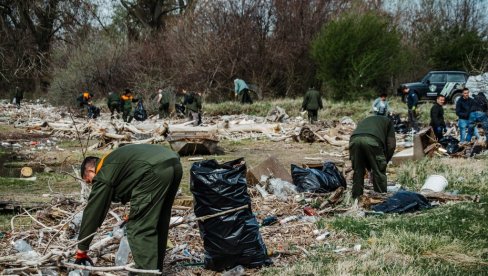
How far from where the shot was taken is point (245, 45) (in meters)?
32.8

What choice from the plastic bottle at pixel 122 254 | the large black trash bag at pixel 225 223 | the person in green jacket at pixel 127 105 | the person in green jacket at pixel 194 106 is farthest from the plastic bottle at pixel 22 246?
the person in green jacket at pixel 127 105

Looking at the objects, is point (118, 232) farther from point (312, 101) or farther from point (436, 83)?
point (436, 83)

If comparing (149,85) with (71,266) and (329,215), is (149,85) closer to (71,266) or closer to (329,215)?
(329,215)

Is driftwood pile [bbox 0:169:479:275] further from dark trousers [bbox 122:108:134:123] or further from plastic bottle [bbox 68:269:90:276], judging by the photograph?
dark trousers [bbox 122:108:134:123]

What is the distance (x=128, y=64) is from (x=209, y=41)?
7689mm

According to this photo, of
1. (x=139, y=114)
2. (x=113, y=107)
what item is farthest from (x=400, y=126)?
(x=113, y=107)

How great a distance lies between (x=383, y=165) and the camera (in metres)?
8.67

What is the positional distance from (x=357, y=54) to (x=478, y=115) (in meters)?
13.0

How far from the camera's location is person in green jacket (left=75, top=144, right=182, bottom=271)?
504 cm

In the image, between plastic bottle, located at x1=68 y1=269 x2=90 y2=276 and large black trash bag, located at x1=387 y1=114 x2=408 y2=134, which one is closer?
plastic bottle, located at x1=68 y1=269 x2=90 y2=276

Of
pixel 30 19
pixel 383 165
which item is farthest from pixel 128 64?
pixel 383 165

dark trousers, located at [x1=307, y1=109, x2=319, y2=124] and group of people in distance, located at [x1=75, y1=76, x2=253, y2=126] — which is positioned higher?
group of people in distance, located at [x1=75, y1=76, x2=253, y2=126]

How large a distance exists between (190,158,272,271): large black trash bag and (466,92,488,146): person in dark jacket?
1094 centimetres

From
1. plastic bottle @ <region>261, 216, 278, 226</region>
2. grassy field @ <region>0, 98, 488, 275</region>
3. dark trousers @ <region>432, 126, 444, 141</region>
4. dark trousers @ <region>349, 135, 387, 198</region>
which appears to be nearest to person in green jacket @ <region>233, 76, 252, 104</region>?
dark trousers @ <region>432, 126, 444, 141</region>
